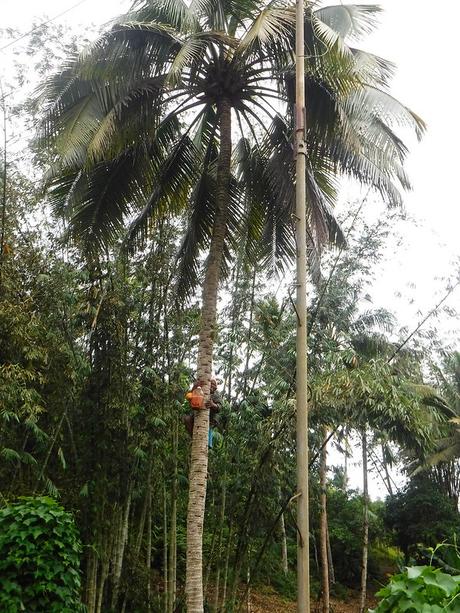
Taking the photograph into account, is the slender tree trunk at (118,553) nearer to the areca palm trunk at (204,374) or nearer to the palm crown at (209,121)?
the areca palm trunk at (204,374)

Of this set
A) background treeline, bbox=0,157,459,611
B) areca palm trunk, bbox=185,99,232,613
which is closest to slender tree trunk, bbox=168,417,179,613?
background treeline, bbox=0,157,459,611

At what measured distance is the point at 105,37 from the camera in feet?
19.5

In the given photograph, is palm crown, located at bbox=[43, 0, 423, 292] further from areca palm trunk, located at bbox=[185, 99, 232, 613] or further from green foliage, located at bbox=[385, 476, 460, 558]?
green foliage, located at bbox=[385, 476, 460, 558]

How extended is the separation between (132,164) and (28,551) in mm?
4165

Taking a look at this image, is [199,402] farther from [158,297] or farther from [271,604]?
[271,604]

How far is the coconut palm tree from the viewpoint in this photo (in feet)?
19.2

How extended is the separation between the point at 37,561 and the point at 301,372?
2105 mm

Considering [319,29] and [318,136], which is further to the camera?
[318,136]

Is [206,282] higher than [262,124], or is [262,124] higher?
[262,124]

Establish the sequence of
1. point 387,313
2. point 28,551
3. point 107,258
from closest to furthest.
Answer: point 28,551, point 107,258, point 387,313

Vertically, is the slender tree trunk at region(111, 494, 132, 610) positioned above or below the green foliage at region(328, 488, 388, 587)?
below

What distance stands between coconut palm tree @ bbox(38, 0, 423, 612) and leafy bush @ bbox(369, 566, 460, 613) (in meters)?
4.31

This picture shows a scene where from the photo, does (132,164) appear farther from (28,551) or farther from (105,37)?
(28,551)

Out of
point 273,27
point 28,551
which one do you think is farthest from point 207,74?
point 28,551
